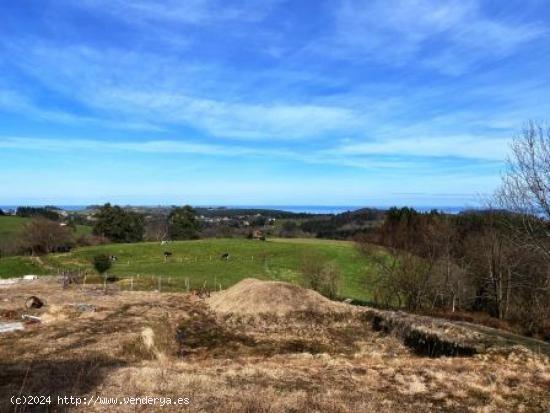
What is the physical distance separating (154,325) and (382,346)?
40.6ft

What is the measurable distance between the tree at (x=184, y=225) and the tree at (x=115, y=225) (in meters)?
10.9

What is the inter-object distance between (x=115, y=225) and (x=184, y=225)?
1752 centimetres

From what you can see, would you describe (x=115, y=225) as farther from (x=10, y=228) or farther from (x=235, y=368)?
(x=235, y=368)

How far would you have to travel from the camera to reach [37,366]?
15.5 meters

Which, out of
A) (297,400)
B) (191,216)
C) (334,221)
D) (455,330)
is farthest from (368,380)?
(334,221)

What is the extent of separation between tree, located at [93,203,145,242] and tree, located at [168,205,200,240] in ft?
35.8

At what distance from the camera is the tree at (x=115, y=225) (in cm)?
11194

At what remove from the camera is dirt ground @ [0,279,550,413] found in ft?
41.8

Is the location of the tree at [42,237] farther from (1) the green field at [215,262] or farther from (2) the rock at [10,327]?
(2) the rock at [10,327]

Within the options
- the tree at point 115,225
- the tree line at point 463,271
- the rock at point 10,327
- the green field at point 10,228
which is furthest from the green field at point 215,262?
the tree at point 115,225

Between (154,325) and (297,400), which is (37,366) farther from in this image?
(154,325)

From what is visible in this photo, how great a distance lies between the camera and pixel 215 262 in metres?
73.1

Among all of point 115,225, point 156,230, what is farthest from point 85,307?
point 156,230

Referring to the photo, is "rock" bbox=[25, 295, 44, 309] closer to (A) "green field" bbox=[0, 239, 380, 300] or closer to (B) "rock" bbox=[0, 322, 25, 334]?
(B) "rock" bbox=[0, 322, 25, 334]
